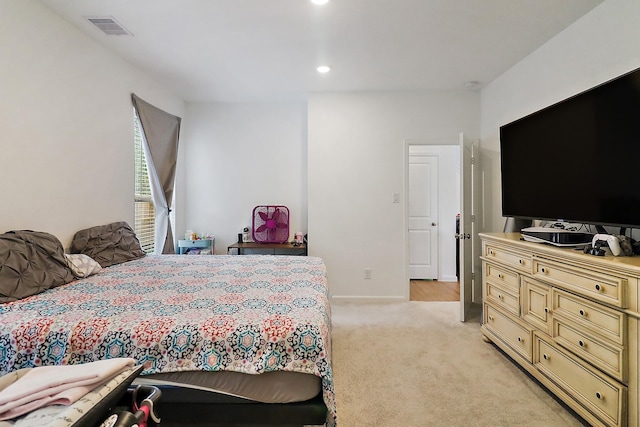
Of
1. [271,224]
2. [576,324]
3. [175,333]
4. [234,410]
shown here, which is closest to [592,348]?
[576,324]

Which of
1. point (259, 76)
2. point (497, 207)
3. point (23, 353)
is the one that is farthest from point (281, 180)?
point (23, 353)

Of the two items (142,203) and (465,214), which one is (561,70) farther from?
(142,203)

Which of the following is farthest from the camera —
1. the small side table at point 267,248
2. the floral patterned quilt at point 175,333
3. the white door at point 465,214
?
the small side table at point 267,248

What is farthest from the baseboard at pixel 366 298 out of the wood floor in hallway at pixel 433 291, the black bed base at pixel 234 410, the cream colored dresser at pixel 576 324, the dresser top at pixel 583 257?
the black bed base at pixel 234 410

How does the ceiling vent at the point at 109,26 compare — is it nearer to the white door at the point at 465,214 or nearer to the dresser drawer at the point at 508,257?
the white door at the point at 465,214

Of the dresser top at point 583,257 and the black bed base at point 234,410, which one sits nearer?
the black bed base at point 234,410

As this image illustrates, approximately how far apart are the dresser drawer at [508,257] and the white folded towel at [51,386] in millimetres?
2449

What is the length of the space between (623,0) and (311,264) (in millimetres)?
2752

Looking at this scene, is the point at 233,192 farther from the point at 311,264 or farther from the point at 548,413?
the point at 548,413

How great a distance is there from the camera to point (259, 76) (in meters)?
3.50

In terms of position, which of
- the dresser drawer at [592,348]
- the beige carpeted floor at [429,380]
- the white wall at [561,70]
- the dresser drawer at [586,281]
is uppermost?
the white wall at [561,70]

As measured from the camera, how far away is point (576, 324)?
71.6 inches

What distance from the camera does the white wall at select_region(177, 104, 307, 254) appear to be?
443cm

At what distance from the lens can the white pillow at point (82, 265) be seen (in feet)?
7.27
